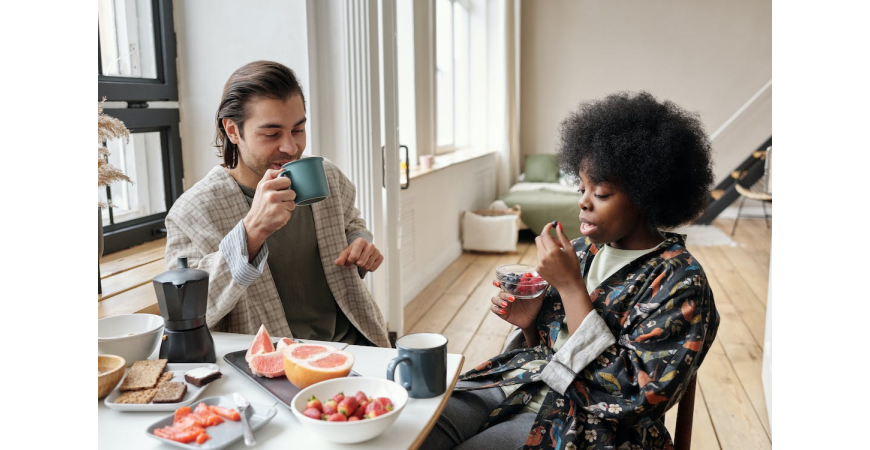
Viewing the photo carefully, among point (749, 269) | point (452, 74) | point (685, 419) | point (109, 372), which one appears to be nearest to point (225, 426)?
point (109, 372)

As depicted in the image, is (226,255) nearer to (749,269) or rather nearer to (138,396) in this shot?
(138,396)

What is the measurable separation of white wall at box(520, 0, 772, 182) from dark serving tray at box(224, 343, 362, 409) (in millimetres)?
6558

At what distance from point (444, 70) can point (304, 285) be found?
13.3ft

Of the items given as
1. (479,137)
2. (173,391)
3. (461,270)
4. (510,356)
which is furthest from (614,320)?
(479,137)

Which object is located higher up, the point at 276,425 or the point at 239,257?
the point at 239,257

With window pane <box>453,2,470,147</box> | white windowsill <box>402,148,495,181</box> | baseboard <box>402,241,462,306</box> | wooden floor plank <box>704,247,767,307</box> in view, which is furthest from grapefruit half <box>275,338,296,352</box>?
window pane <box>453,2,470,147</box>

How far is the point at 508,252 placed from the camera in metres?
5.27

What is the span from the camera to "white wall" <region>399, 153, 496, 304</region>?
390cm

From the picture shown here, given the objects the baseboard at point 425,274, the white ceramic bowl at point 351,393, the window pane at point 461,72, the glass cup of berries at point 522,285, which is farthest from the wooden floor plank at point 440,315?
the window pane at point 461,72

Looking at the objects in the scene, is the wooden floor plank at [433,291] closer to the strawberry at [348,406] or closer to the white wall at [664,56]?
the strawberry at [348,406]

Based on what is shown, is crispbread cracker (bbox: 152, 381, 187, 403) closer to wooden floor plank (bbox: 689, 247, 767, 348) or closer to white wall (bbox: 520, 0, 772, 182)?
wooden floor plank (bbox: 689, 247, 767, 348)

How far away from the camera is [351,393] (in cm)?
93

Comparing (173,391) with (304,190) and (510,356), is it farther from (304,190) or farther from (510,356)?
(510,356)
